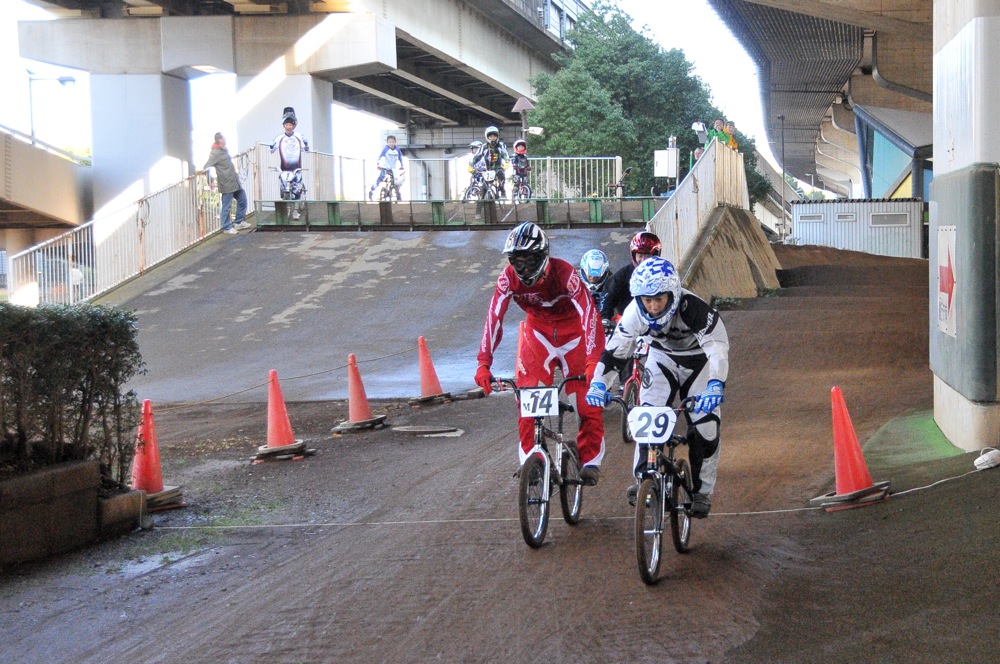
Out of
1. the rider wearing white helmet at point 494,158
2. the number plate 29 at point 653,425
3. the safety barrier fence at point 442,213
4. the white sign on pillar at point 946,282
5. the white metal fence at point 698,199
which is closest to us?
the number plate 29 at point 653,425

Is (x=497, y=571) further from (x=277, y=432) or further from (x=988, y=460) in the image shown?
(x=277, y=432)

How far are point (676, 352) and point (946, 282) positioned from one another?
370 centimetres

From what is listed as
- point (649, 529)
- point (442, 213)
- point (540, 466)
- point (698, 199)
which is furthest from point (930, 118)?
point (649, 529)

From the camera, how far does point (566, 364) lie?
8375 millimetres

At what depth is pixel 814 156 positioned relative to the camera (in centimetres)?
10662

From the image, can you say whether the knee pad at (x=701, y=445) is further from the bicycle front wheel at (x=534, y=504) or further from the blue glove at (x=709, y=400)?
the bicycle front wheel at (x=534, y=504)

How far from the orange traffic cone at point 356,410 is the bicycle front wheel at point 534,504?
18.5 ft

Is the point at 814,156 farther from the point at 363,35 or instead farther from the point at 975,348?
the point at 975,348

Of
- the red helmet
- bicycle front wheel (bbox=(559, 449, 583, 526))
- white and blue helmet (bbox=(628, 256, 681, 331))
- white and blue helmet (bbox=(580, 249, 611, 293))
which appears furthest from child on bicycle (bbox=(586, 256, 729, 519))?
white and blue helmet (bbox=(580, 249, 611, 293))

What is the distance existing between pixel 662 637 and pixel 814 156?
10709 centimetres

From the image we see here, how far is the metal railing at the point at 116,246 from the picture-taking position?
2241cm

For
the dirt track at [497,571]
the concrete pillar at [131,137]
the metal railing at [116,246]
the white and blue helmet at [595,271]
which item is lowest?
the dirt track at [497,571]

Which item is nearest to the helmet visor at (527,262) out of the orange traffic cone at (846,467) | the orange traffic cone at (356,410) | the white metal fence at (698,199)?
the orange traffic cone at (846,467)

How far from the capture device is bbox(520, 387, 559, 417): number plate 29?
24.4 feet
